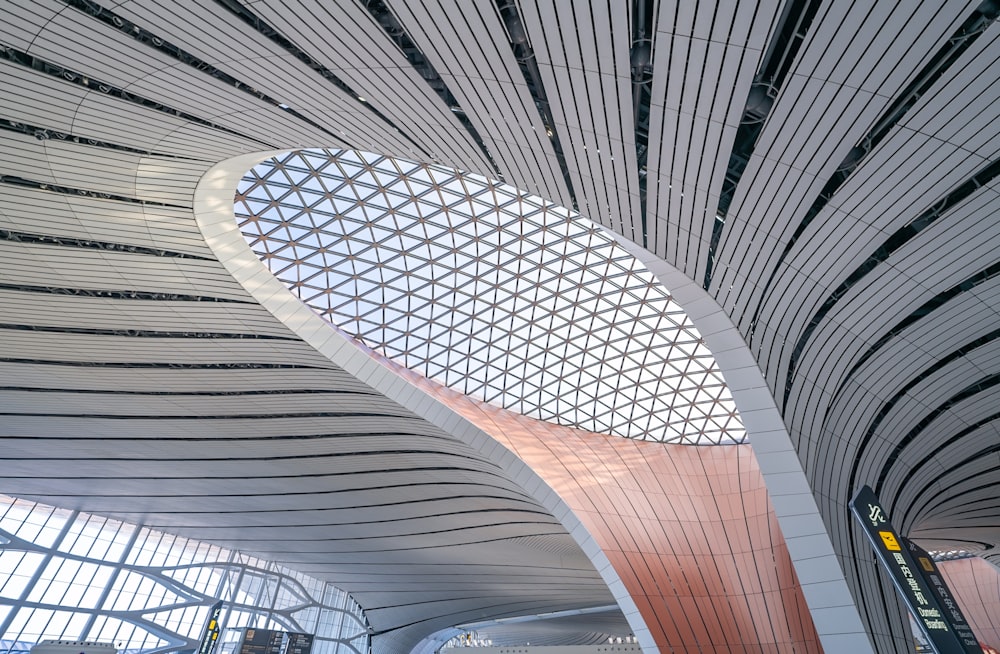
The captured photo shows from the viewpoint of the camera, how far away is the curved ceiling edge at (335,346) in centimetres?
→ 1550

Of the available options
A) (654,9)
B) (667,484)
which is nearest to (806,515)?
(654,9)

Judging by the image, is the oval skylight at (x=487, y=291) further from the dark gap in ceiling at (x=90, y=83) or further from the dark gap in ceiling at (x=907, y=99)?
the dark gap in ceiling at (x=907, y=99)

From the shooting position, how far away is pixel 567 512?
2223 centimetres

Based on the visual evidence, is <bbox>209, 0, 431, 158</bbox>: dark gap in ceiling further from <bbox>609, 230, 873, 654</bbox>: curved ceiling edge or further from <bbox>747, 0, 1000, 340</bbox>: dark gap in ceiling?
<bbox>747, 0, 1000, 340</bbox>: dark gap in ceiling

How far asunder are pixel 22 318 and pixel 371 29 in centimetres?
1712

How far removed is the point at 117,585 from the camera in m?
36.7

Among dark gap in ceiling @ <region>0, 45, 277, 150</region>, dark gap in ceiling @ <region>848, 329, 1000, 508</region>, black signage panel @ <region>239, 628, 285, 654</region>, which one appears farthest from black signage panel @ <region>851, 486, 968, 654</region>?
black signage panel @ <region>239, 628, 285, 654</region>

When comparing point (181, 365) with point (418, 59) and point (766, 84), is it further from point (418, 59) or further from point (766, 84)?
point (766, 84)

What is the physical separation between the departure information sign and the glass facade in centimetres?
3988

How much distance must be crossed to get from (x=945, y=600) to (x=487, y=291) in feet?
55.8

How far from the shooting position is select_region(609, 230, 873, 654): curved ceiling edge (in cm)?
1186

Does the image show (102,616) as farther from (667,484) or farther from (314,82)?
(314,82)

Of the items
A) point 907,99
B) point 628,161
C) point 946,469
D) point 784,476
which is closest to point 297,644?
point 784,476

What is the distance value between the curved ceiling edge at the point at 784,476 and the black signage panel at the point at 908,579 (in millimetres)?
2414
